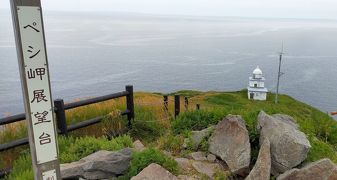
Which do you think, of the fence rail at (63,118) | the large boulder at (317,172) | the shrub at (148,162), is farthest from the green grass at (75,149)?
the large boulder at (317,172)

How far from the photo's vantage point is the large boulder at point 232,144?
576 centimetres

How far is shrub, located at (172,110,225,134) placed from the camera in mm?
8156

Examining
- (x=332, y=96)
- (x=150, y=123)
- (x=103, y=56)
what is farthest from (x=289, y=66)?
(x=150, y=123)

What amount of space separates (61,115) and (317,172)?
5.67m

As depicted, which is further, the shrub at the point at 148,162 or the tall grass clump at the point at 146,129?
the tall grass clump at the point at 146,129

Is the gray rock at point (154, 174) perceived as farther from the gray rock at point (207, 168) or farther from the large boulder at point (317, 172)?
A: the large boulder at point (317, 172)

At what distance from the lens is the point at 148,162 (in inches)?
215

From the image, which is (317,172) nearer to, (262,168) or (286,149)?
(286,149)

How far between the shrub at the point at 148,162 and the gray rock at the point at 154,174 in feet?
0.87

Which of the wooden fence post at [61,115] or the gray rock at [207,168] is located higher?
the wooden fence post at [61,115]

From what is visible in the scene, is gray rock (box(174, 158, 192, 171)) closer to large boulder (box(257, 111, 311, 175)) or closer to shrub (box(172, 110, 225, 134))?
large boulder (box(257, 111, 311, 175))

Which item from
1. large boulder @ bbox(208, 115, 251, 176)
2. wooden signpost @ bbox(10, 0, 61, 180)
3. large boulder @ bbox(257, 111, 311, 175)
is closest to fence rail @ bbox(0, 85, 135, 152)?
large boulder @ bbox(208, 115, 251, 176)

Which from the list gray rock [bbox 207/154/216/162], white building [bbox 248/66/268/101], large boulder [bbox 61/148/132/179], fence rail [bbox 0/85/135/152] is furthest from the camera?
white building [bbox 248/66/268/101]

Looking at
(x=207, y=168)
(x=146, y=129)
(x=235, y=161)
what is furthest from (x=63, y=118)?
(x=235, y=161)
